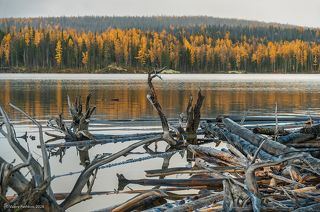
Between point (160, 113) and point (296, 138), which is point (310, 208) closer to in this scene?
point (296, 138)

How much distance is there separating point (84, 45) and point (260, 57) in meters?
60.9

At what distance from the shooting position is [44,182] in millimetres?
5223

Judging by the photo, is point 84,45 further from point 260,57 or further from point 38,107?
point 38,107

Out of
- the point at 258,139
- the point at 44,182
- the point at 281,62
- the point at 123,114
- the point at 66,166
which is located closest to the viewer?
the point at 44,182

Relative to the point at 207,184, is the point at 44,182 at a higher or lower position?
higher

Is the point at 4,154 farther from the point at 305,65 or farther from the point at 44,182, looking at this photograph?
→ the point at 305,65

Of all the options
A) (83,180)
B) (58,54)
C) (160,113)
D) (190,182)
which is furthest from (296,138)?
(58,54)

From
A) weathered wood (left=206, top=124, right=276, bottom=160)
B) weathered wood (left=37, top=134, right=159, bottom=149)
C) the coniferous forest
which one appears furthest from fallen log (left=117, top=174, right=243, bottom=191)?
the coniferous forest

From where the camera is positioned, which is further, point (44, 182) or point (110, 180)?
point (110, 180)

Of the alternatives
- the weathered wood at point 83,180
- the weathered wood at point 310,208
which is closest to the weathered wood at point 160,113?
the weathered wood at point 83,180

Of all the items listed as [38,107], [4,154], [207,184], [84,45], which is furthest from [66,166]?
[84,45]

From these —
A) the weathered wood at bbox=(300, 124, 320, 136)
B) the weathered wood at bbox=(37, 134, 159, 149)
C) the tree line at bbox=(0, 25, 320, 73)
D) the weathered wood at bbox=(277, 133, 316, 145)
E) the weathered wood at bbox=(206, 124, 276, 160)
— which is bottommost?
the weathered wood at bbox=(37, 134, 159, 149)

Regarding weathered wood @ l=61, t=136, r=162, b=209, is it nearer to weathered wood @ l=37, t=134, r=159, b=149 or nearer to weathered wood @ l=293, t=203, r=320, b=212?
weathered wood @ l=293, t=203, r=320, b=212

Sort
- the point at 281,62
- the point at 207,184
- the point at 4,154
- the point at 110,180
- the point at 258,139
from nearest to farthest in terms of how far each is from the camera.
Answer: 1. the point at 207,184
2. the point at 110,180
3. the point at 258,139
4. the point at 4,154
5. the point at 281,62
